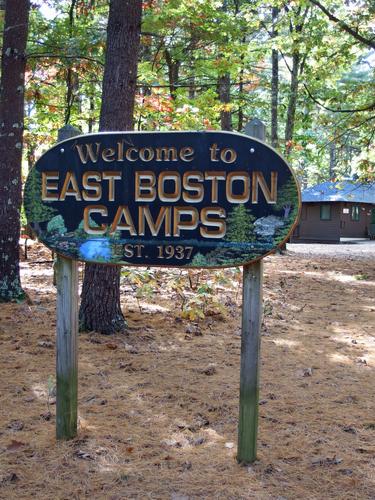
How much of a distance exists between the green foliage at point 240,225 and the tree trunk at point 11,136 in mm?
5237

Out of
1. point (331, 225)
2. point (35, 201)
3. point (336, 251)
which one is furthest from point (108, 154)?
point (331, 225)

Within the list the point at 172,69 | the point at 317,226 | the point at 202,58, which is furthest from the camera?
the point at 317,226

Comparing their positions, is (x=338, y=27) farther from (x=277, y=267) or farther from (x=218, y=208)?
(x=218, y=208)

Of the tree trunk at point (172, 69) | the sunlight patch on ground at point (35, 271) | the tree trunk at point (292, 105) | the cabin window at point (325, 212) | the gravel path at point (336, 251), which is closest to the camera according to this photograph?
the sunlight patch on ground at point (35, 271)

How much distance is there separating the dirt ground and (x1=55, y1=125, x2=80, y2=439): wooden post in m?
0.16

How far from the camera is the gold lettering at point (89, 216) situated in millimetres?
3467

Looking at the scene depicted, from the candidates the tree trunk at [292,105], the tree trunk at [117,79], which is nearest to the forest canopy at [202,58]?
the tree trunk at [292,105]

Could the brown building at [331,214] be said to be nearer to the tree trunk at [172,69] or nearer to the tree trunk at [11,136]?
the tree trunk at [172,69]

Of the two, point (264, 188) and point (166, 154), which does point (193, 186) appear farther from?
point (264, 188)

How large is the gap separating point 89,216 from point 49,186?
1.22ft

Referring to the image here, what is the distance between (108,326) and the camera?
20.1 feet

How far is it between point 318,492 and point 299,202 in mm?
1687

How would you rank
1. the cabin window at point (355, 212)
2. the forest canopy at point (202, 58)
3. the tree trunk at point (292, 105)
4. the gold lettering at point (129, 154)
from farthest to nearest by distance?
the cabin window at point (355, 212), the tree trunk at point (292, 105), the forest canopy at point (202, 58), the gold lettering at point (129, 154)

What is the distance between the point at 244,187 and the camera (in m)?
3.16
